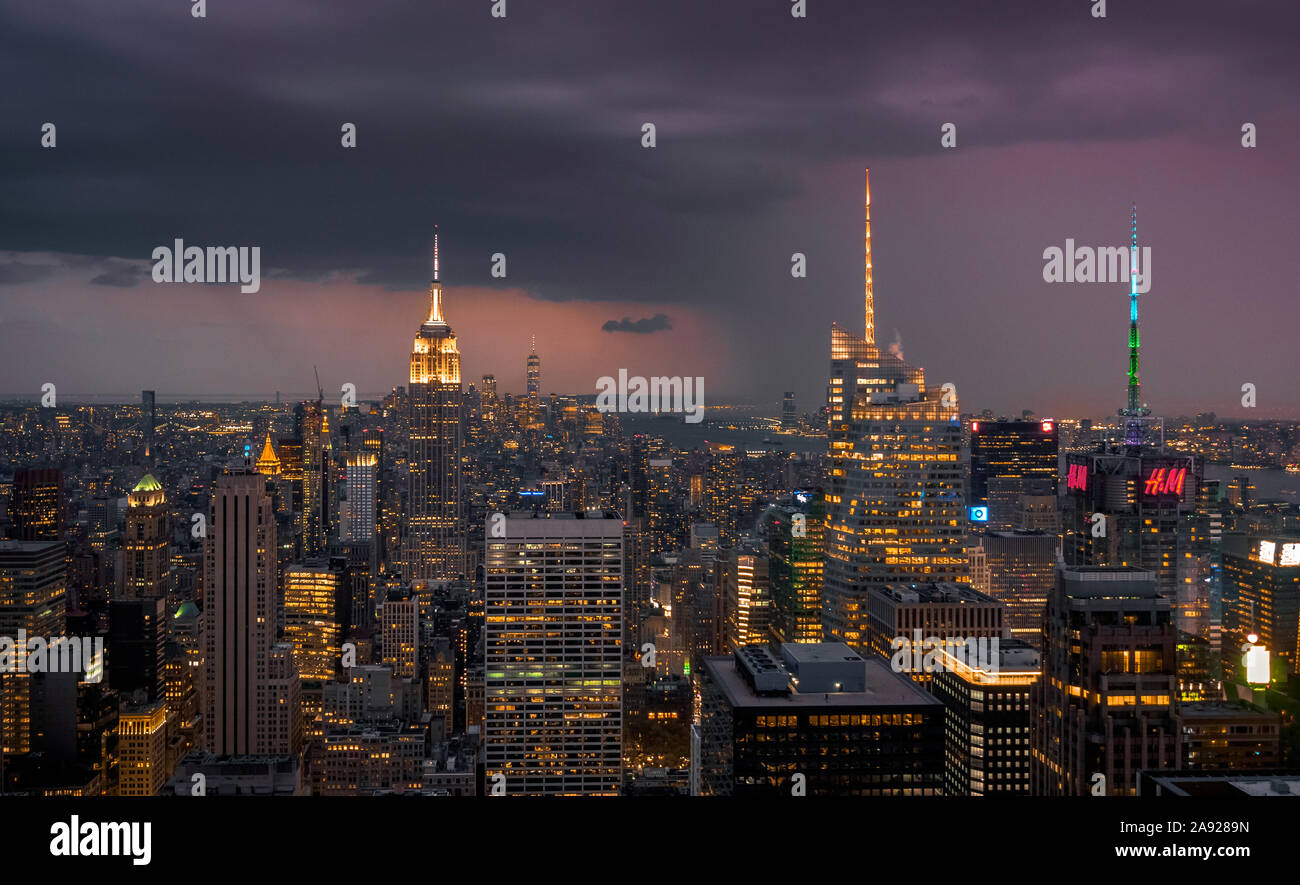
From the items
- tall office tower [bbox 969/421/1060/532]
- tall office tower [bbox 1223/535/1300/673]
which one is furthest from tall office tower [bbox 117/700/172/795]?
tall office tower [bbox 969/421/1060/532]

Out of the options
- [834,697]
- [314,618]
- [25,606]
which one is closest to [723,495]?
[314,618]

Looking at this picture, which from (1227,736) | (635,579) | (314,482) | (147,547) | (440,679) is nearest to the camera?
(1227,736)

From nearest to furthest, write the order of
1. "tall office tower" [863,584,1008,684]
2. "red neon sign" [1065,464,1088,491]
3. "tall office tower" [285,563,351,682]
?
1. "tall office tower" [863,584,1008,684]
2. "tall office tower" [285,563,351,682]
3. "red neon sign" [1065,464,1088,491]

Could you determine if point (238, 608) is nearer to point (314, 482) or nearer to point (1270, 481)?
point (314, 482)

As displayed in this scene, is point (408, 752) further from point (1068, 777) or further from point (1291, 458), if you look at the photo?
point (1291, 458)

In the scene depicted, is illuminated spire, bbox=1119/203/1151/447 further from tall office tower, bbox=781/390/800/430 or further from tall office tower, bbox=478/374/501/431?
tall office tower, bbox=478/374/501/431
